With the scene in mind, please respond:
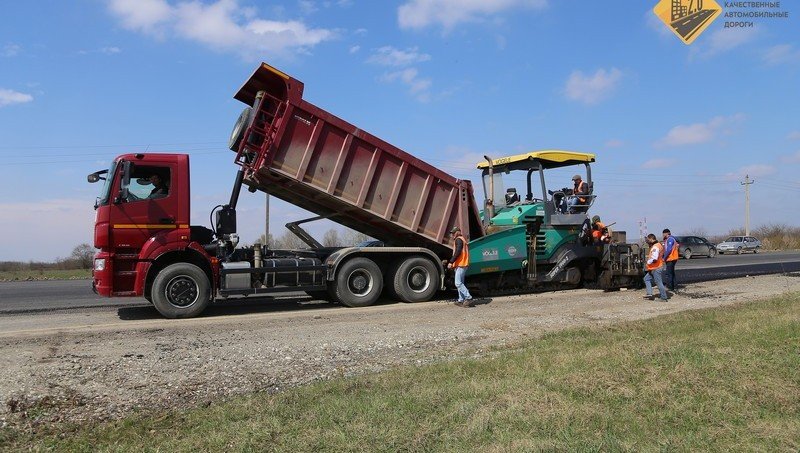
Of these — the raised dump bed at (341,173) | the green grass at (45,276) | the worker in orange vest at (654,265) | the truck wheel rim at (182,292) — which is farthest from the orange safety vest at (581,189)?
the green grass at (45,276)

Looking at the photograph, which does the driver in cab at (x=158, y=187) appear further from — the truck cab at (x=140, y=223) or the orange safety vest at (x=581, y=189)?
the orange safety vest at (x=581, y=189)

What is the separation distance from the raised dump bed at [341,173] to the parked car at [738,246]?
3733cm

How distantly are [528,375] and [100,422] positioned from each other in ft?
11.4

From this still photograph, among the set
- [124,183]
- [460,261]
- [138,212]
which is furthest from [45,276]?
[460,261]

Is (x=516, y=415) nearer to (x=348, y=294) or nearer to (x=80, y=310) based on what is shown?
(x=348, y=294)

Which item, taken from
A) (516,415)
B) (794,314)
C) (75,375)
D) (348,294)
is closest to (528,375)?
(516,415)

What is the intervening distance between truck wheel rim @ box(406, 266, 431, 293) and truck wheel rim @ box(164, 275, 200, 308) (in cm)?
405

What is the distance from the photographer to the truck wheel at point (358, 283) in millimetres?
10836

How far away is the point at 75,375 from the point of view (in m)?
5.57

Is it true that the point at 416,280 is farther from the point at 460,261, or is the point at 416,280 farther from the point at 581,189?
the point at 581,189

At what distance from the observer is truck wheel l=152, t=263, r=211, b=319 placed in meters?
9.22

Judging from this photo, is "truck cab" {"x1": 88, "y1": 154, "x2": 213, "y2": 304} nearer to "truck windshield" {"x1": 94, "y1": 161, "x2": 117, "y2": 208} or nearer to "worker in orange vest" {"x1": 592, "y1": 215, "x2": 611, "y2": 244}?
"truck windshield" {"x1": 94, "y1": 161, "x2": 117, "y2": 208}

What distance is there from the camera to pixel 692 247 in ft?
111

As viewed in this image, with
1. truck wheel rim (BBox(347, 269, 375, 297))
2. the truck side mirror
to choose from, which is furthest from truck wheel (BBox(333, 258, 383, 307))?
the truck side mirror
